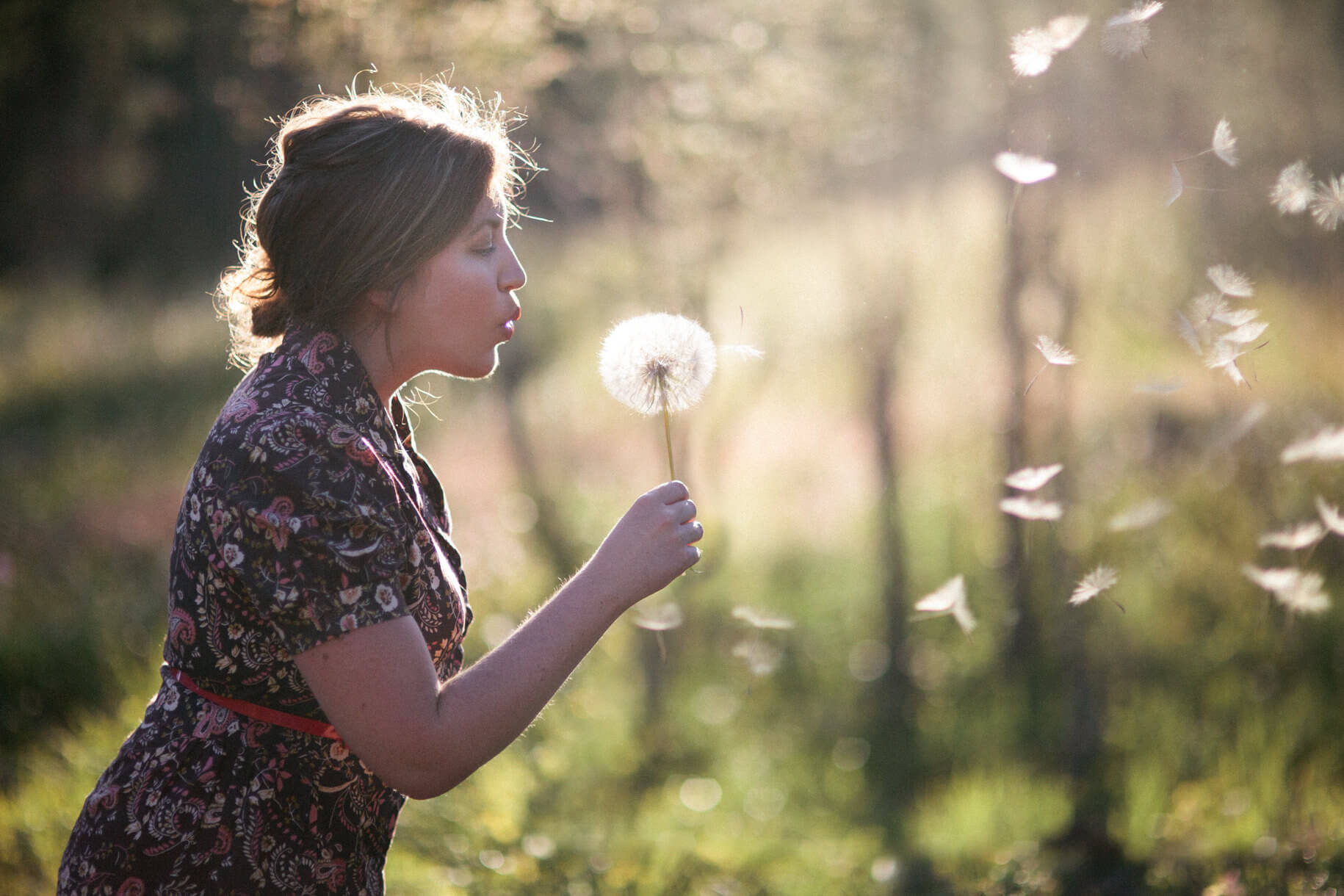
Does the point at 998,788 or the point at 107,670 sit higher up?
the point at 107,670

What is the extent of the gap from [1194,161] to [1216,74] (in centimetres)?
37

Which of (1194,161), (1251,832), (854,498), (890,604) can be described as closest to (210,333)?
(854,498)

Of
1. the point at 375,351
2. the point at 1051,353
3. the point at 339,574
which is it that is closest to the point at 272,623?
the point at 339,574

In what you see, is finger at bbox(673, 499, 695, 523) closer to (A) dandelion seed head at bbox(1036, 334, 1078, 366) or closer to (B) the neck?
(B) the neck

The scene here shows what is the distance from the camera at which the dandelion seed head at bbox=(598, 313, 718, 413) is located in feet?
6.03

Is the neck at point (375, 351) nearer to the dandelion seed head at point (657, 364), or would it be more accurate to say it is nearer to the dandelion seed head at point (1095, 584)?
the dandelion seed head at point (657, 364)

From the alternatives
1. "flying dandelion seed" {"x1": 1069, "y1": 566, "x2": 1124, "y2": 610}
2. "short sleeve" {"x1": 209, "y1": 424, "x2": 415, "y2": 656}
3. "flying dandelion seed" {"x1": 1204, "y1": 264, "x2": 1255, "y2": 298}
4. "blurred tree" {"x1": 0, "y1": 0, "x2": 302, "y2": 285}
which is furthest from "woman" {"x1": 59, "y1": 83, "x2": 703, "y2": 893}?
"blurred tree" {"x1": 0, "y1": 0, "x2": 302, "y2": 285}

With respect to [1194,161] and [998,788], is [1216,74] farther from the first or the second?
[998,788]

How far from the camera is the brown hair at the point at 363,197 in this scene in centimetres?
152

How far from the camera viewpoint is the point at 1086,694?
142 inches

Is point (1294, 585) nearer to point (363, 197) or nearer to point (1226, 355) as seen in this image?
point (1226, 355)

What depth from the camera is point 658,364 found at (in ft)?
6.03

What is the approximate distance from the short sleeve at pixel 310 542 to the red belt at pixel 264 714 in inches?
7.4

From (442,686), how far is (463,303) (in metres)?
0.56
